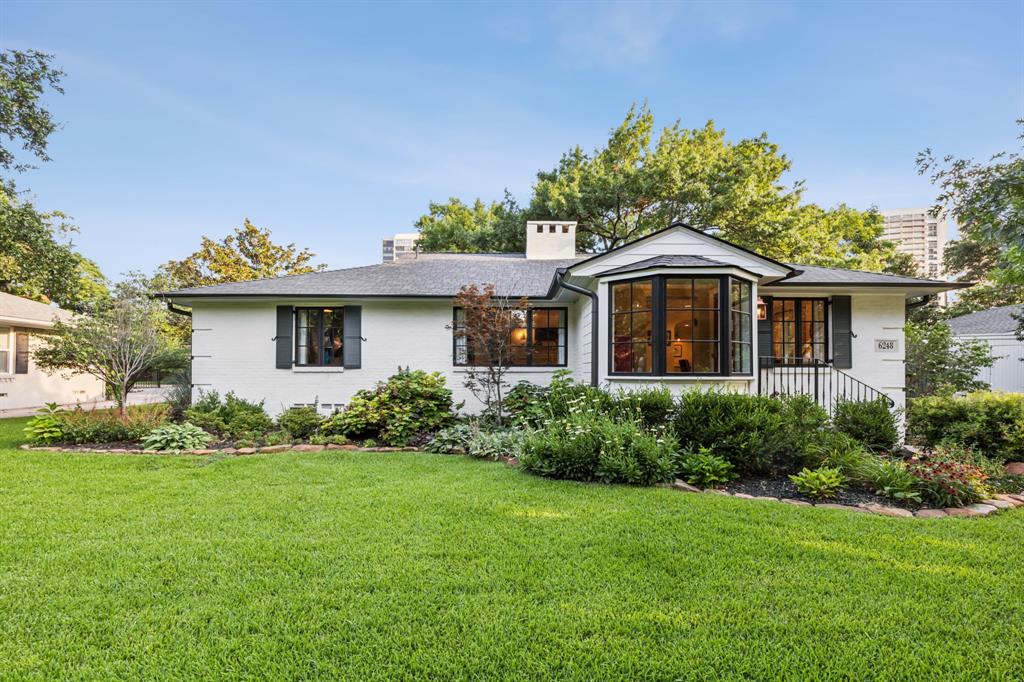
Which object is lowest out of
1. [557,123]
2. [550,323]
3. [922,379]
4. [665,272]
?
[922,379]

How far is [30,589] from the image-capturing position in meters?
2.62

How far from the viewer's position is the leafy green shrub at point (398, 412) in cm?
774

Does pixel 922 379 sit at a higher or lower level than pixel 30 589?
higher

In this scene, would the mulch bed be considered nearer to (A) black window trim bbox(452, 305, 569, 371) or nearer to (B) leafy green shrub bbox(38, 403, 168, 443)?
(A) black window trim bbox(452, 305, 569, 371)

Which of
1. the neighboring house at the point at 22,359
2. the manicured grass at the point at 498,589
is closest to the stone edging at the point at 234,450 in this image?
the manicured grass at the point at 498,589

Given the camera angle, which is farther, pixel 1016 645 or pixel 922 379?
pixel 922 379

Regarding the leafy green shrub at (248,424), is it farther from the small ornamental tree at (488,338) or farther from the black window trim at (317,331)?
the small ornamental tree at (488,338)

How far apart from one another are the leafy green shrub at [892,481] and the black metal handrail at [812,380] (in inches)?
138

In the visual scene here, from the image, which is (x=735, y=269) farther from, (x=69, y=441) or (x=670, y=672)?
(x=69, y=441)

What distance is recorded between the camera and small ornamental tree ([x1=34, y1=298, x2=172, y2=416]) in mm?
8586

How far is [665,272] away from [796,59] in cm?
747

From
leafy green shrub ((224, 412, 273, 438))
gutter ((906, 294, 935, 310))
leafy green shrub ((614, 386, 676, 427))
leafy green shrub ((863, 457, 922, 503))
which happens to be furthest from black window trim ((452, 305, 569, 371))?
gutter ((906, 294, 935, 310))

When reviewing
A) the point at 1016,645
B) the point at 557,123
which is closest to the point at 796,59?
the point at 557,123

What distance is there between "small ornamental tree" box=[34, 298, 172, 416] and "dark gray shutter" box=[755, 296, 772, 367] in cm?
1194
